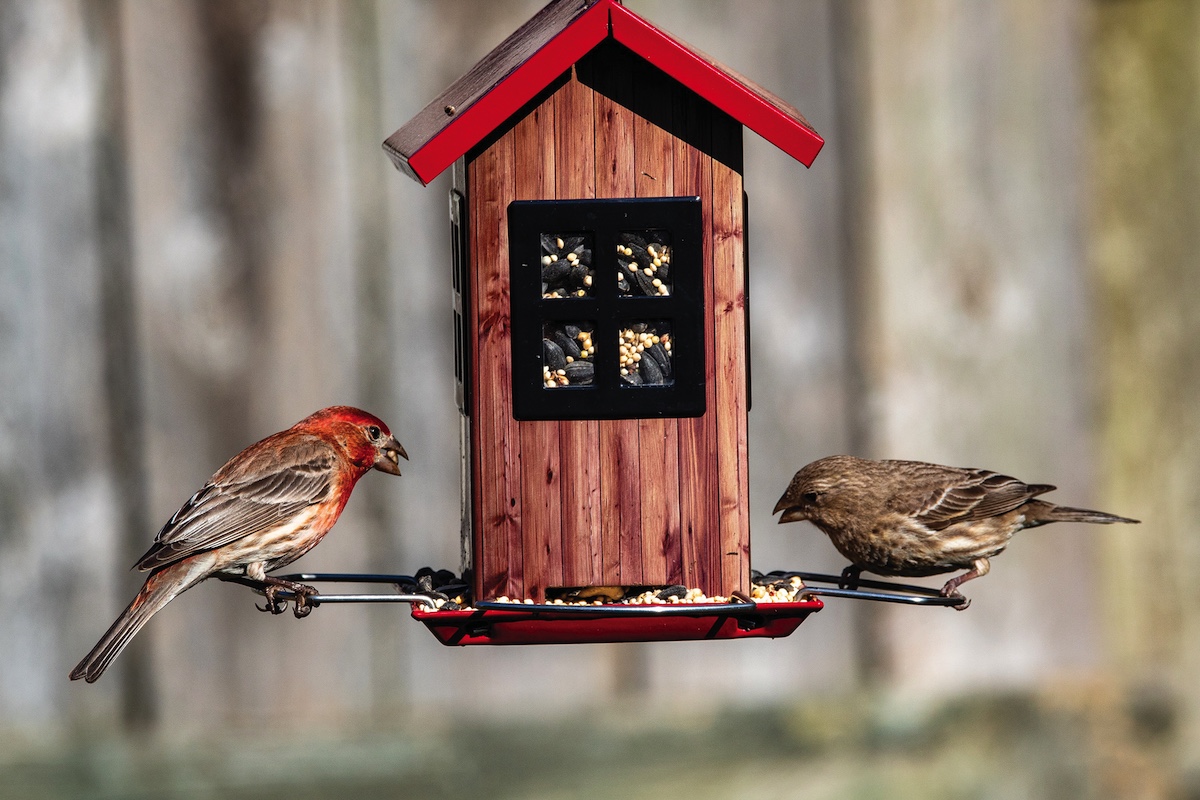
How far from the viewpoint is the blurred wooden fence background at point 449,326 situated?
5.56 m

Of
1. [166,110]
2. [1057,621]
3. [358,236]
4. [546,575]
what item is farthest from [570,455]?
[1057,621]

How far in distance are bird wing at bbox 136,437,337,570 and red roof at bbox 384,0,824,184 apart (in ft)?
4.52

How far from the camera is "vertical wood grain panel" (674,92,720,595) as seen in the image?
439 cm

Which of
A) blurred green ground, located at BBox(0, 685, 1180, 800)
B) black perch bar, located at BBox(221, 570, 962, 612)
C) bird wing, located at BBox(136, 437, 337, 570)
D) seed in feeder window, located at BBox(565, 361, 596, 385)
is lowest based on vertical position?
blurred green ground, located at BBox(0, 685, 1180, 800)

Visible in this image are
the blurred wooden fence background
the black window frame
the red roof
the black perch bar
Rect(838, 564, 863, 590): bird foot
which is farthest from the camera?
the blurred wooden fence background

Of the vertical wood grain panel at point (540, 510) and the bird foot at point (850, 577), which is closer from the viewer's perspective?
A: the vertical wood grain panel at point (540, 510)

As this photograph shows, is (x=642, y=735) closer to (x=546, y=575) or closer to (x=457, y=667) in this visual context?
(x=457, y=667)

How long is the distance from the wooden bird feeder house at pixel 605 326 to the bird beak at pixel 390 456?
1.01 meters

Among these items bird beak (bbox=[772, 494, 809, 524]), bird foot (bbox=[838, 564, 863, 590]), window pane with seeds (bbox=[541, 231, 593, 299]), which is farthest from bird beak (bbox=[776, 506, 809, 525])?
window pane with seeds (bbox=[541, 231, 593, 299])

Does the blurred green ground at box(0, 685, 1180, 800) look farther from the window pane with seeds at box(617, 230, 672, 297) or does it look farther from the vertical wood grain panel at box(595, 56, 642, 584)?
the window pane with seeds at box(617, 230, 672, 297)

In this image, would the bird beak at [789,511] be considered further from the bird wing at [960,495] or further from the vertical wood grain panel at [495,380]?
the vertical wood grain panel at [495,380]

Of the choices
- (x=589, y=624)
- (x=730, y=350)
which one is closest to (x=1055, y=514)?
(x=730, y=350)

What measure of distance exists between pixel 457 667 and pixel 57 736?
1.42m

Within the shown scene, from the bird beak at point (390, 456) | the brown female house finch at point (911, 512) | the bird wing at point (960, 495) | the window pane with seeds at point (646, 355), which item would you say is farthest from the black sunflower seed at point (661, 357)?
the bird wing at point (960, 495)
